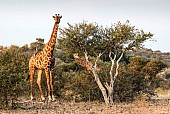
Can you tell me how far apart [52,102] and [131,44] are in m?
4.97

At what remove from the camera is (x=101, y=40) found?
790 inches

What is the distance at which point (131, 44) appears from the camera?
784 inches

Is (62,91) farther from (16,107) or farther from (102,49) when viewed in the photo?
(16,107)

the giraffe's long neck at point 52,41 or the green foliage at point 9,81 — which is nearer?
the green foliage at point 9,81

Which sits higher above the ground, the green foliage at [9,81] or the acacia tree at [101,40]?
the acacia tree at [101,40]

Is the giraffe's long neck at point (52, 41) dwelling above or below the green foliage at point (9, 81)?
above

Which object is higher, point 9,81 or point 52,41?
point 52,41

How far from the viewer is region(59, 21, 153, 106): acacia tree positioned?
63.3 ft

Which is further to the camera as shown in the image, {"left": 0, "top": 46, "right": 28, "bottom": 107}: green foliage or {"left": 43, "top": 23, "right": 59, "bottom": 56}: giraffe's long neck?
{"left": 43, "top": 23, "right": 59, "bottom": 56}: giraffe's long neck

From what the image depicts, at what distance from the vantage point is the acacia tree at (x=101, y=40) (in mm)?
19297

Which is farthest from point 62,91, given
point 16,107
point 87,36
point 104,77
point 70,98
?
point 16,107

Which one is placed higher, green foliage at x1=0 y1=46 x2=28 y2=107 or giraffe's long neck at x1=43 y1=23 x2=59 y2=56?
giraffe's long neck at x1=43 y1=23 x2=59 y2=56

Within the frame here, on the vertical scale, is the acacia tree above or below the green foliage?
above

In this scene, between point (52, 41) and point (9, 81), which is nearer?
point (9, 81)
